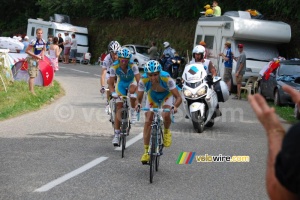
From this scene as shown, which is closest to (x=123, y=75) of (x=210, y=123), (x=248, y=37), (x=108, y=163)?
(x=108, y=163)

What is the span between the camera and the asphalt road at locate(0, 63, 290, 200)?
310 inches

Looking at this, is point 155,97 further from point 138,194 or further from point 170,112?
point 138,194

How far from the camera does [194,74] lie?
44.4 ft

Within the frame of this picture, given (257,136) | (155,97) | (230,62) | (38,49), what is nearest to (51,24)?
(230,62)

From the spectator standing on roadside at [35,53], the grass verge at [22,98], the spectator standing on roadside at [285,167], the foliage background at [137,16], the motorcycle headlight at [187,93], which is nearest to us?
the spectator standing on roadside at [285,167]

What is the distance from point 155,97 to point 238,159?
180 cm

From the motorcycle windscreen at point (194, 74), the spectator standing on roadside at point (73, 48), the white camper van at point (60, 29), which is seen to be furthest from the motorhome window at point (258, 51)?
the white camper van at point (60, 29)

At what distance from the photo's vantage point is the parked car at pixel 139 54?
3903cm

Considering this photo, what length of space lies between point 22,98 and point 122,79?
23.6 ft

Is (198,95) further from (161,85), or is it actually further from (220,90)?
(161,85)

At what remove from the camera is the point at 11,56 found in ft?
72.5

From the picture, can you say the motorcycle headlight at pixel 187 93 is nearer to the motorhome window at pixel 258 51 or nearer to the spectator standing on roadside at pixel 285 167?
the spectator standing on roadside at pixel 285 167

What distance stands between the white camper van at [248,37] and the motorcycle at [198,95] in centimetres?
1098

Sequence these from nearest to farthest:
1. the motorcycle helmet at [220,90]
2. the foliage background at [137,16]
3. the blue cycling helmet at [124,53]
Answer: the blue cycling helmet at [124,53] → the motorcycle helmet at [220,90] → the foliage background at [137,16]
